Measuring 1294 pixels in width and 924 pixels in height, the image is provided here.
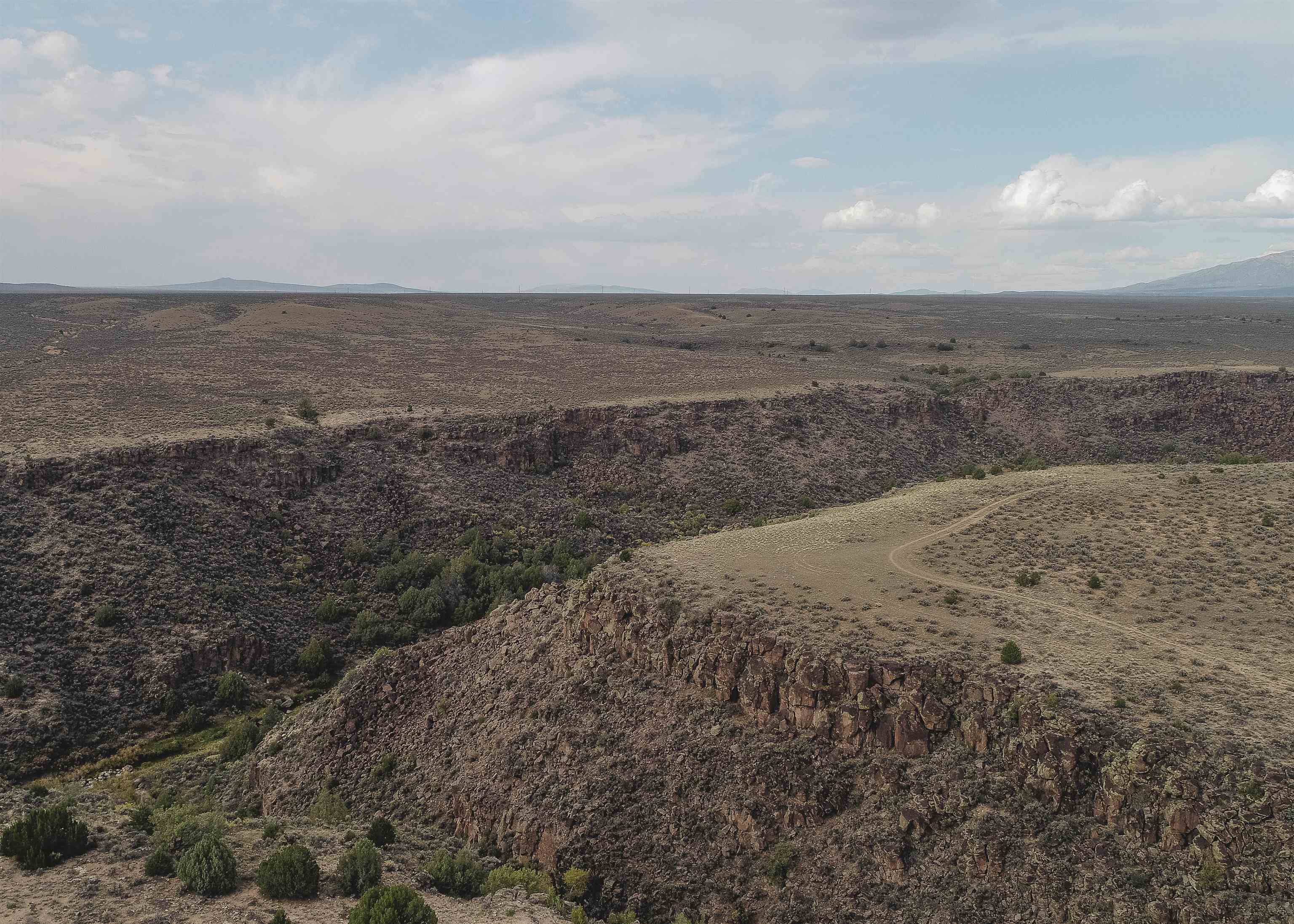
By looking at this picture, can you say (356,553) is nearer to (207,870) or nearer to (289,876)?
(207,870)

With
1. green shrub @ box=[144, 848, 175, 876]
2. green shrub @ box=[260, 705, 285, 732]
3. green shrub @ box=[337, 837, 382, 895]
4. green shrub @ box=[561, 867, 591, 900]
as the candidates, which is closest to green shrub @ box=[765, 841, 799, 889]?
green shrub @ box=[561, 867, 591, 900]

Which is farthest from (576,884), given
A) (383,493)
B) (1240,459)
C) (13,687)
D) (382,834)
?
(1240,459)

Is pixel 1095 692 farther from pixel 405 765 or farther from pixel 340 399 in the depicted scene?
pixel 340 399

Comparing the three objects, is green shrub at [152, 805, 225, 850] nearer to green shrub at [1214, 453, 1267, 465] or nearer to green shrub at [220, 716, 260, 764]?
green shrub at [220, 716, 260, 764]

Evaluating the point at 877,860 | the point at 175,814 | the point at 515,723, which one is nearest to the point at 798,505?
the point at 515,723

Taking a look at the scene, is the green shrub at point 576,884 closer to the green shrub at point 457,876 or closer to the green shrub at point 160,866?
the green shrub at point 457,876
